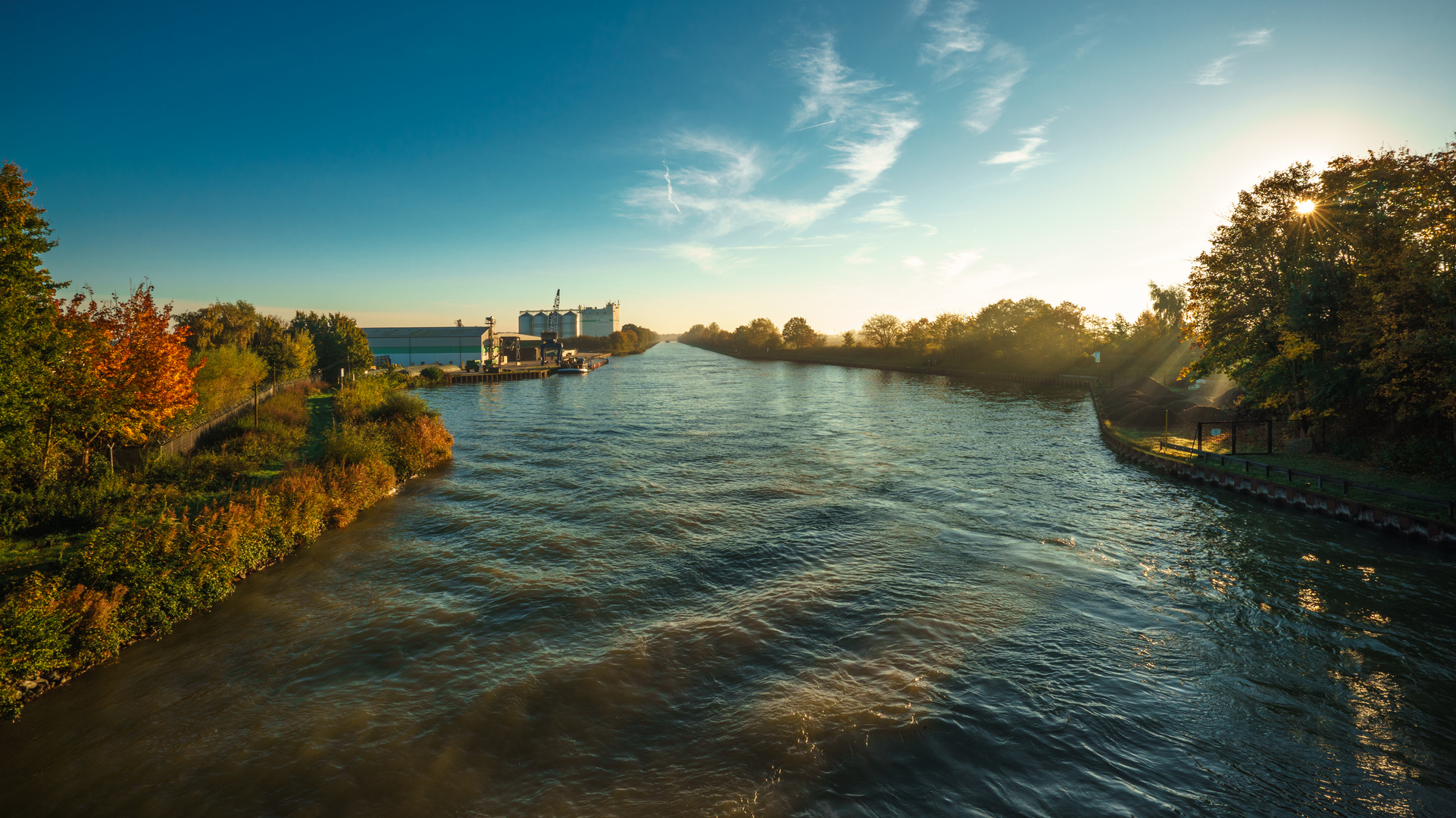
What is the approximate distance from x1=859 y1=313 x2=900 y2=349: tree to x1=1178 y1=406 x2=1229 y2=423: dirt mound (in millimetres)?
90676

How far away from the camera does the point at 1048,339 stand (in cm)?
8438

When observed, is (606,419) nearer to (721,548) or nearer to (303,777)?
(721,548)

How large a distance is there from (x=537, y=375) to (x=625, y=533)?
81.4 m

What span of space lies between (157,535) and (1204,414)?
4810 cm

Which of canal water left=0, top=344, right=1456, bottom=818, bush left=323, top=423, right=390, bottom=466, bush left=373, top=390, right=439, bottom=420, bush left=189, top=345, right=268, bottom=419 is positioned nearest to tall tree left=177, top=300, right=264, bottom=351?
bush left=189, top=345, right=268, bottom=419

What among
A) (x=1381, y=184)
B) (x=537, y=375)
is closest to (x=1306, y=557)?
(x=1381, y=184)

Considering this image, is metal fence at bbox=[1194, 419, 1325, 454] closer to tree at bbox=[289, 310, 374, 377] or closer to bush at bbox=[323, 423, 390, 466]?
bush at bbox=[323, 423, 390, 466]

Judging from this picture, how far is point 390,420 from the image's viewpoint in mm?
32469

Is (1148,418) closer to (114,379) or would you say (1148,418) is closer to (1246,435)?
(1246,435)

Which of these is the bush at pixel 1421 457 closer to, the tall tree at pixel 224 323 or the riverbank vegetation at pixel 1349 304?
the riverbank vegetation at pixel 1349 304

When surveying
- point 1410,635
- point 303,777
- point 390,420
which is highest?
point 390,420

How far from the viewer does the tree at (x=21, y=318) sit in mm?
15164

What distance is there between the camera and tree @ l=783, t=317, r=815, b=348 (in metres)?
168

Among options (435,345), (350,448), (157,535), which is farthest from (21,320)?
(435,345)
